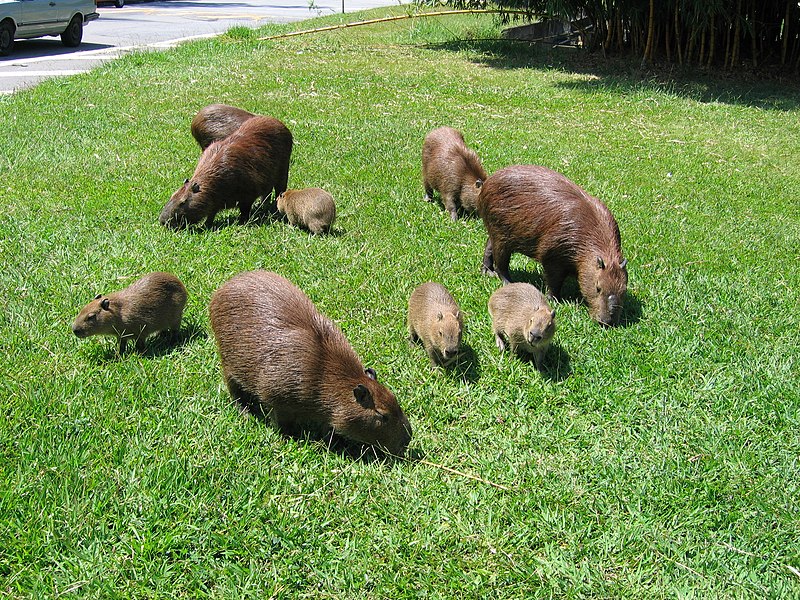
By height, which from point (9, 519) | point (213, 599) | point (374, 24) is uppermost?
point (374, 24)

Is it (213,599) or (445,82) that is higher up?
(445,82)

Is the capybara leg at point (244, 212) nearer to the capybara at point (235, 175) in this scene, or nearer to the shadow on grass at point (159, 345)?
the capybara at point (235, 175)

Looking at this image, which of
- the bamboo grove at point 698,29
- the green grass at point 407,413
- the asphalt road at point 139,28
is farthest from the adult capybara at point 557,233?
the bamboo grove at point 698,29

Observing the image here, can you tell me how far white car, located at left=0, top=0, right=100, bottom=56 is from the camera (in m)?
14.8

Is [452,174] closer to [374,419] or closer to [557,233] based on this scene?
[557,233]

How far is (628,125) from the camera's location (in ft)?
35.2

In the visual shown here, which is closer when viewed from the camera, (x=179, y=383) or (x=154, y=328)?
(x=179, y=383)

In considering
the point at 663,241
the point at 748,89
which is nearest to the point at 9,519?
the point at 663,241

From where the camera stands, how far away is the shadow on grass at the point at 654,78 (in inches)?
496

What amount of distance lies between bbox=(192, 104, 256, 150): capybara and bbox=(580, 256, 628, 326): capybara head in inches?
161

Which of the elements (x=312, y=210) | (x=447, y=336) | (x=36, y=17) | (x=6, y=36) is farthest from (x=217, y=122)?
(x=36, y=17)

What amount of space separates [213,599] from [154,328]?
195 cm

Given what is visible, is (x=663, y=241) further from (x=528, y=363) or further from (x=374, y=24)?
(x=374, y=24)

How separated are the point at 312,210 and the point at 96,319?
7.73ft
